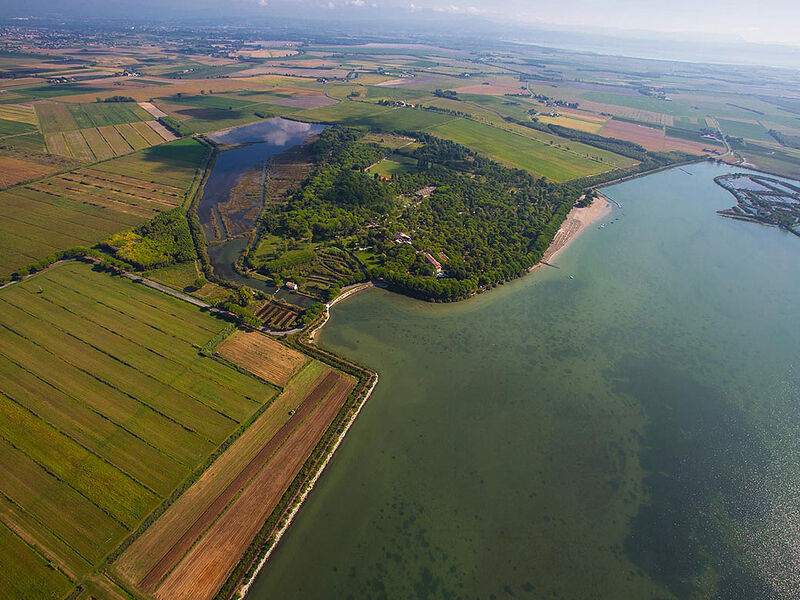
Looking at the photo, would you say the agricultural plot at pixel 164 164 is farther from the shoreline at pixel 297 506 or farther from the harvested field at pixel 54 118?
the shoreline at pixel 297 506

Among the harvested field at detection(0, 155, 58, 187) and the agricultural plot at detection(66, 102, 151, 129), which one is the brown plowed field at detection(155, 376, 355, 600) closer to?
the harvested field at detection(0, 155, 58, 187)

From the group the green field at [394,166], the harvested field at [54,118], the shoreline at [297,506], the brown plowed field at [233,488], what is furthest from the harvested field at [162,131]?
the shoreline at [297,506]

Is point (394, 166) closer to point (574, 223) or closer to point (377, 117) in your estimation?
point (574, 223)

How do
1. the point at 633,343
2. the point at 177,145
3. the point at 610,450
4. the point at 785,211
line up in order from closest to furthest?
the point at 610,450
the point at 633,343
the point at 785,211
the point at 177,145

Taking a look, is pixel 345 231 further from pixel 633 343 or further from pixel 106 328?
pixel 633 343

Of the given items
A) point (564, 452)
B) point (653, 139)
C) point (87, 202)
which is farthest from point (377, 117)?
point (564, 452)

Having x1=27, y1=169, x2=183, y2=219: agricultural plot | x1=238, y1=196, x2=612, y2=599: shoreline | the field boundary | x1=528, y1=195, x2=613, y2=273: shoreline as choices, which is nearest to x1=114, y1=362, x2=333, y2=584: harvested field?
the field boundary

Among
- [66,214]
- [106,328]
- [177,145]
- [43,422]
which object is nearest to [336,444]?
[43,422]
